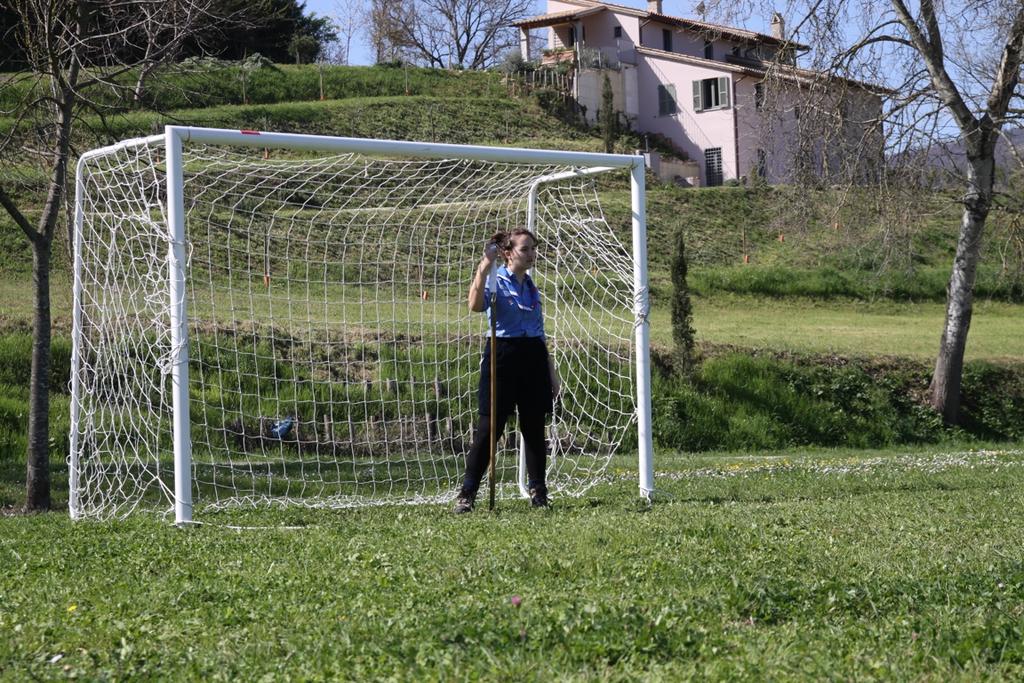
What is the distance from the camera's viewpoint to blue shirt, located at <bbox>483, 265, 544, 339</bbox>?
30.2ft

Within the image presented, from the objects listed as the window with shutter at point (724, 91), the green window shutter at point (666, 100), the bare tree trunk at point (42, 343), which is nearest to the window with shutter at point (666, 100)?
the green window shutter at point (666, 100)

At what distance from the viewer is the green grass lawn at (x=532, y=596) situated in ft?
15.3

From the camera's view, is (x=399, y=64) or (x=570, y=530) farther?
(x=399, y=64)

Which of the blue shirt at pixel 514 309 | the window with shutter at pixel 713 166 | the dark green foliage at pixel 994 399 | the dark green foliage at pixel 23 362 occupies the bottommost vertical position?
the dark green foliage at pixel 994 399

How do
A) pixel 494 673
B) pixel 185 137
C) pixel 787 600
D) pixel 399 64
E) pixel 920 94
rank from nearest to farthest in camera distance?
pixel 494 673 → pixel 787 600 → pixel 185 137 → pixel 920 94 → pixel 399 64

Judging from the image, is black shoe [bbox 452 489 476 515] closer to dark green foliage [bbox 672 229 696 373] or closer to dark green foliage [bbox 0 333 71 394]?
dark green foliage [bbox 0 333 71 394]

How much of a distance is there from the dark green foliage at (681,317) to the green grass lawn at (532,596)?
40.2 ft

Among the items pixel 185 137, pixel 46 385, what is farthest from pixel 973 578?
pixel 46 385

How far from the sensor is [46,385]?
37.1 ft

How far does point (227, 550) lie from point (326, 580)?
54.7 inches

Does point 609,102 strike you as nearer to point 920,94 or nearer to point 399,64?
point 399,64

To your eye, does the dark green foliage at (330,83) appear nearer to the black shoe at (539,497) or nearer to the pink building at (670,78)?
the pink building at (670,78)

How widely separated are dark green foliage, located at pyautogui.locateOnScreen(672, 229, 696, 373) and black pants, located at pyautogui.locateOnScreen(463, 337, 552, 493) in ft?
39.4

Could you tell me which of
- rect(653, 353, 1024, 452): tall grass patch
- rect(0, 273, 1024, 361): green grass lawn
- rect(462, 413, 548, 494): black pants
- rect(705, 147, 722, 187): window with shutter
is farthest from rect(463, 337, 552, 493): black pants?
rect(705, 147, 722, 187): window with shutter
